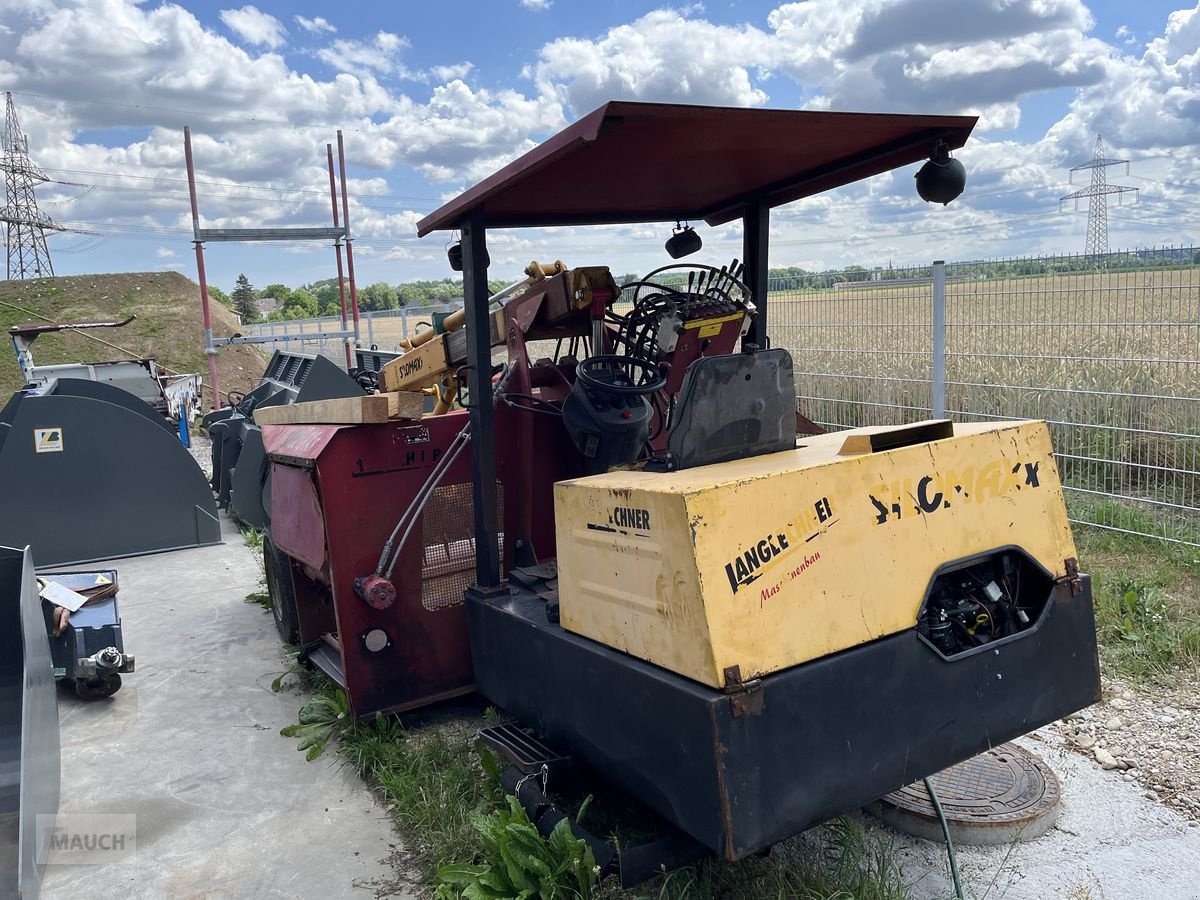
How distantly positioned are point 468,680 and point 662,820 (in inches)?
→ 47.9

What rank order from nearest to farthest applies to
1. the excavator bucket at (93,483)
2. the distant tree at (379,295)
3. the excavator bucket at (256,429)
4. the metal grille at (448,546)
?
1. the metal grille at (448,546)
2. the excavator bucket at (93,483)
3. the excavator bucket at (256,429)
4. the distant tree at (379,295)

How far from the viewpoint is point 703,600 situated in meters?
1.98

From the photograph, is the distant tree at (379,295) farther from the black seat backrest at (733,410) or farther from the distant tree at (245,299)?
the black seat backrest at (733,410)

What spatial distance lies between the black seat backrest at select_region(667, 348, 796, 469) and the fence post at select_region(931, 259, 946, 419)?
381 cm

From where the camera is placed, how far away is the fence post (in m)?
6.08

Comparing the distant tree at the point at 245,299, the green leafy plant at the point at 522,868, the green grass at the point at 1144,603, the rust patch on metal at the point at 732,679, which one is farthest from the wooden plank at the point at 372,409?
the distant tree at the point at 245,299

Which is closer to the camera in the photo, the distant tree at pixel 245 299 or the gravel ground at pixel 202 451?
the gravel ground at pixel 202 451

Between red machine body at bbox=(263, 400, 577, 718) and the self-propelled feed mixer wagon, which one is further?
red machine body at bbox=(263, 400, 577, 718)

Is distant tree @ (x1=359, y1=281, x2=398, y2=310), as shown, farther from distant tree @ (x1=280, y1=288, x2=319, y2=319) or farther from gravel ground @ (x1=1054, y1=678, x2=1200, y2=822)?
gravel ground @ (x1=1054, y1=678, x2=1200, y2=822)

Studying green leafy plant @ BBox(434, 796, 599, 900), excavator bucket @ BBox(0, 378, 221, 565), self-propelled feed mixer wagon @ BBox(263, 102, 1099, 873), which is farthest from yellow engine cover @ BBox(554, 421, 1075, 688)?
excavator bucket @ BBox(0, 378, 221, 565)

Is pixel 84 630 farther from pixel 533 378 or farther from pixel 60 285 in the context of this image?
pixel 60 285

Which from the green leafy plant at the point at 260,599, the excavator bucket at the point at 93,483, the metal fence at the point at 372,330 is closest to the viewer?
the green leafy plant at the point at 260,599

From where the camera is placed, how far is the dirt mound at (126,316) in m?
22.0

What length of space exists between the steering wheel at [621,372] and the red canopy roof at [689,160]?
59cm
